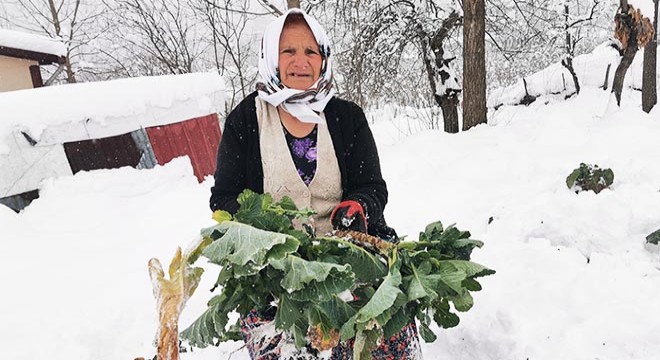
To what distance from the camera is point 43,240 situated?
434 centimetres

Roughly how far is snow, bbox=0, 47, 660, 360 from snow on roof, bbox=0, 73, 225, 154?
258 millimetres

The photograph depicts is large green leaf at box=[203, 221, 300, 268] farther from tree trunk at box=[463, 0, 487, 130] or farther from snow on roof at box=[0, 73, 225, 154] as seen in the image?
tree trunk at box=[463, 0, 487, 130]

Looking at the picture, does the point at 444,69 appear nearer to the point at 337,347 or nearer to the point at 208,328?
the point at 337,347

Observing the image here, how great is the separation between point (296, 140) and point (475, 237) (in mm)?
2055

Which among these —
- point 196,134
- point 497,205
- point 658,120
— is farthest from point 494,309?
point 196,134

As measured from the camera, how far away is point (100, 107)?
19.6ft

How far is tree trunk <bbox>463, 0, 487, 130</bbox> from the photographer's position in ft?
22.0

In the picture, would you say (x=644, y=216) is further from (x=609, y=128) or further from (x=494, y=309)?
(x=609, y=128)

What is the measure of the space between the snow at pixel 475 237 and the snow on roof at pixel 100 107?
258 millimetres

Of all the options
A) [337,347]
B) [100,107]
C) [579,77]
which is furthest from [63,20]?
[337,347]

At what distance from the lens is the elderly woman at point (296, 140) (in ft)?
6.50

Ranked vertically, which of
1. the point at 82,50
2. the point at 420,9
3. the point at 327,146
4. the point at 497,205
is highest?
the point at 82,50

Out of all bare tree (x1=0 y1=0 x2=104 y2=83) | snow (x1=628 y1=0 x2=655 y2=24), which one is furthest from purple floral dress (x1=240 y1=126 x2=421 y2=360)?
bare tree (x1=0 y1=0 x2=104 y2=83)

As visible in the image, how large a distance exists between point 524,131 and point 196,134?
501 centimetres
